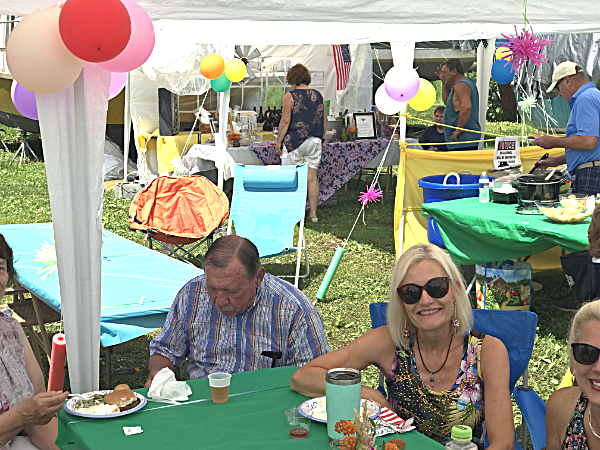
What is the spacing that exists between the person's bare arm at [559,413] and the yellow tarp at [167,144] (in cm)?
830

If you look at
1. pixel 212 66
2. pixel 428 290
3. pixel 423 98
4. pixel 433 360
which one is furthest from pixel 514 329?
pixel 212 66

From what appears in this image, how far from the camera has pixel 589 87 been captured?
17.3ft

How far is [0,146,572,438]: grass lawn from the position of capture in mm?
4477

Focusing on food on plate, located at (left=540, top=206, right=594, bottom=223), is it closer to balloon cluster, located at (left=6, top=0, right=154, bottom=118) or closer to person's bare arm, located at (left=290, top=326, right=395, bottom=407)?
person's bare arm, located at (left=290, top=326, right=395, bottom=407)

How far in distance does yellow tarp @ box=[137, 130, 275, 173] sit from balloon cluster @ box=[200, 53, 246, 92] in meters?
1.81

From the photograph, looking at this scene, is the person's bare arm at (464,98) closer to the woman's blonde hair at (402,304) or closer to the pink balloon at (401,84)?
the pink balloon at (401,84)

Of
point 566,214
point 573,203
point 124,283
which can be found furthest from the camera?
point 573,203

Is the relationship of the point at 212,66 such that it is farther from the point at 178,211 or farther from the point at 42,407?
the point at 42,407

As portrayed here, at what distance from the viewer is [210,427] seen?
76.0 inches

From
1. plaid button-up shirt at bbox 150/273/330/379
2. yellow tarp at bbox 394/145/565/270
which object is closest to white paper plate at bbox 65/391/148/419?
plaid button-up shirt at bbox 150/273/330/379

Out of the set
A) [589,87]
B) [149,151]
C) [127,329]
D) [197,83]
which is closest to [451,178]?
[589,87]

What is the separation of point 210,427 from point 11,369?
684 millimetres

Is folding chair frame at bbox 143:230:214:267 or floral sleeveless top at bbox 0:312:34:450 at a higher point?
floral sleeveless top at bbox 0:312:34:450

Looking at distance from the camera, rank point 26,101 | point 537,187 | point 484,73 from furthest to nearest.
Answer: point 484,73 → point 537,187 → point 26,101
